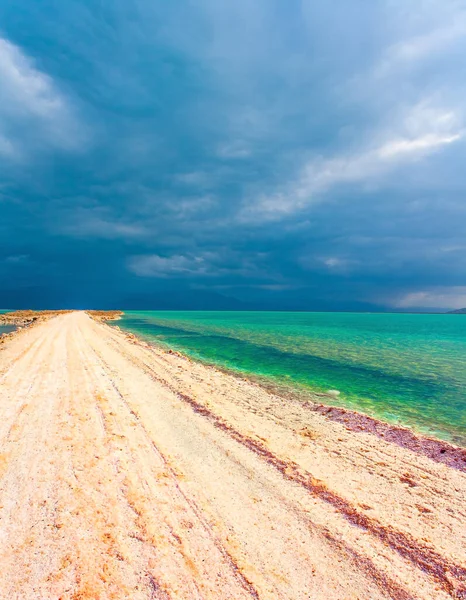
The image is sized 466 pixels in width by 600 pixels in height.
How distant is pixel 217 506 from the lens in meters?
5.66

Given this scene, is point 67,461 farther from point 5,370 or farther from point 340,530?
point 5,370

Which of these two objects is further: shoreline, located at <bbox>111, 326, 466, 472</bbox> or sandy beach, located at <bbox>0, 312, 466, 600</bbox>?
shoreline, located at <bbox>111, 326, 466, 472</bbox>

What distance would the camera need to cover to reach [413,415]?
1359 cm

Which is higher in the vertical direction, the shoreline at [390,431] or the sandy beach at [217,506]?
the sandy beach at [217,506]

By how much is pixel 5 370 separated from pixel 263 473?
50.7 ft

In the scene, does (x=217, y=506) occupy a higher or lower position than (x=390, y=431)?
higher

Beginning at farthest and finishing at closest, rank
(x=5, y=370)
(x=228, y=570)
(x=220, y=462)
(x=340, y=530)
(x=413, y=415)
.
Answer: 1. (x=5, y=370)
2. (x=413, y=415)
3. (x=220, y=462)
4. (x=340, y=530)
5. (x=228, y=570)

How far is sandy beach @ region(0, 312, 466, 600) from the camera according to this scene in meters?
4.10

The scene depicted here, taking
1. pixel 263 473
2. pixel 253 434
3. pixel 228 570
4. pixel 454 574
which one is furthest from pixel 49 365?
pixel 454 574

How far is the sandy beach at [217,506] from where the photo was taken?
4.10 metres

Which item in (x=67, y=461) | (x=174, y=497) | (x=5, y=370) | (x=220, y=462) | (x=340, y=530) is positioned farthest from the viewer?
(x=5, y=370)

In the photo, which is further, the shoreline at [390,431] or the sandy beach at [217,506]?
the shoreline at [390,431]

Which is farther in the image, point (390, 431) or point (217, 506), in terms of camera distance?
point (390, 431)

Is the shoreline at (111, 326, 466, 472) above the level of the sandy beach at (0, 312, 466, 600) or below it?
below
